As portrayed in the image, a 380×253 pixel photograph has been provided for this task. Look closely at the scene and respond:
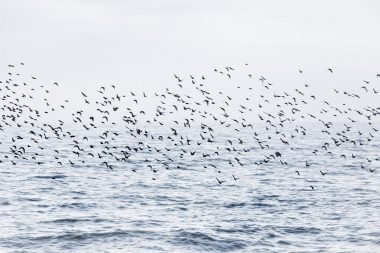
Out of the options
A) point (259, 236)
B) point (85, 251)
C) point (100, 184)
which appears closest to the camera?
point (85, 251)

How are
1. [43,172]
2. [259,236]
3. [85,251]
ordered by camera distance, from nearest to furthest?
[85,251], [259,236], [43,172]

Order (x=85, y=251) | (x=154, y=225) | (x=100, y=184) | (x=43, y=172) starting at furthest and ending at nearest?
(x=43, y=172), (x=100, y=184), (x=154, y=225), (x=85, y=251)

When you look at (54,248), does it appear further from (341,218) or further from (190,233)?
(341,218)

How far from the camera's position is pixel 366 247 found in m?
31.5

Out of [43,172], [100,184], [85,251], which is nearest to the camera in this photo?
[85,251]

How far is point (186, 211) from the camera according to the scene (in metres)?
41.5

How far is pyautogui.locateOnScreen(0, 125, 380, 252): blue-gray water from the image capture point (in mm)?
32344

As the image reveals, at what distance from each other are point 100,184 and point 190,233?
22492mm

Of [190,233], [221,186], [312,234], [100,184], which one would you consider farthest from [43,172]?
[312,234]

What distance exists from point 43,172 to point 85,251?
35368 mm

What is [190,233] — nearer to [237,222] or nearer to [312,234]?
[237,222]

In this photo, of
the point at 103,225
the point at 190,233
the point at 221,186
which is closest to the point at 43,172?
the point at 221,186

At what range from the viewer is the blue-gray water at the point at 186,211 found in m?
32.3

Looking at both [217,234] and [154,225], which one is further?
[154,225]
